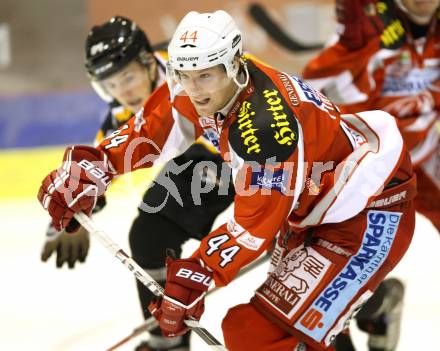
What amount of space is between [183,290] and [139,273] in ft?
0.99

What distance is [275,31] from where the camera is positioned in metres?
6.21

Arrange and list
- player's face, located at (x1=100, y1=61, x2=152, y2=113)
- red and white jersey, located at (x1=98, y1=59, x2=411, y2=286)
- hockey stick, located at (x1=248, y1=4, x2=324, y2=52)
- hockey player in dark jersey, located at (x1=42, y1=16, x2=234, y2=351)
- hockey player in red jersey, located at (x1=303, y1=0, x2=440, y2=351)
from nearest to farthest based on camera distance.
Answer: red and white jersey, located at (x1=98, y1=59, x2=411, y2=286)
hockey player in dark jersey, located at (x1=42, y1=16, x2=234, y2=351)
player's face, located at (x1=100, y1=61, x2=152, y2=113)
hockey player in red jersey, located at (x1=303, y1=0, x2=440, y2=351)
hockey stick, located at (x1=248, y1=4, x2=324, y2=52)

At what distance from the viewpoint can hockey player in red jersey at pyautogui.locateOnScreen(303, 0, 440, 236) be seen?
310cm

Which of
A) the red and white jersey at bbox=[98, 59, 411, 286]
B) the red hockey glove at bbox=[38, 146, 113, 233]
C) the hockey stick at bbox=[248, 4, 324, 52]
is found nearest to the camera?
the red and white jersey at bbox=[98, 59, 411, 286]

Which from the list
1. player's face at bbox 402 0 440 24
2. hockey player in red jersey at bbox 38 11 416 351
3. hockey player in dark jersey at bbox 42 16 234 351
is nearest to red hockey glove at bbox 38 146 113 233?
hockey player in red jersey at bbox 38 11 416 351

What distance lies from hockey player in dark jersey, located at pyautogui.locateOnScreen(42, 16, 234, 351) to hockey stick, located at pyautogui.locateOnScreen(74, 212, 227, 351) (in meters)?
0.41

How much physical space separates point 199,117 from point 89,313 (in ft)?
4.82

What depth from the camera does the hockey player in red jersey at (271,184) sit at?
6.67ft

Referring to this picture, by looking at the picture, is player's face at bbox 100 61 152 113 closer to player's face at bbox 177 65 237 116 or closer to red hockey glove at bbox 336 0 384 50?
red hockey glove at bbox 336 0 384 50

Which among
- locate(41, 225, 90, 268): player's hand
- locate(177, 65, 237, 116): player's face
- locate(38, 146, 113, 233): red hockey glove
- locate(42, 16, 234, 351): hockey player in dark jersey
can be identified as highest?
locate(177, 65, 237, 116): player's face

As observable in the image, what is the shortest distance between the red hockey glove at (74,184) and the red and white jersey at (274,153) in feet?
0.20

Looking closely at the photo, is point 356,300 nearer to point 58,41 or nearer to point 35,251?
point 35,251

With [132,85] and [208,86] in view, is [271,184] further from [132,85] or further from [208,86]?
A: [132,85]

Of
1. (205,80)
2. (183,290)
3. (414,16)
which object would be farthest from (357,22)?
(183,290)
